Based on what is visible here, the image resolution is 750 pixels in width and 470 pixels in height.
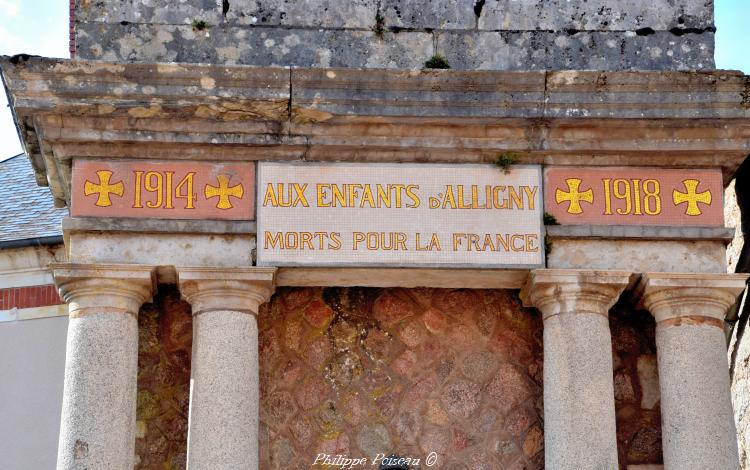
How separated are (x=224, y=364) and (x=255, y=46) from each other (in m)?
2.18

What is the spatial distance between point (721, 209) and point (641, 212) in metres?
0.54

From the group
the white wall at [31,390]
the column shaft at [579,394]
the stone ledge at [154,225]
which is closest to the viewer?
the column shaft at [579,394]

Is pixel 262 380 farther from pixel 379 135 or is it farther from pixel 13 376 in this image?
pixel 13 376

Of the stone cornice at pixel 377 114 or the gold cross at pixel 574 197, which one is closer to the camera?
the stone cornice at pixel 377 114

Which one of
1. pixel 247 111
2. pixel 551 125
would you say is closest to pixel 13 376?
pixel 247 111

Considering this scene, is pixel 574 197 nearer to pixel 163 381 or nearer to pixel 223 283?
pixel 223 283

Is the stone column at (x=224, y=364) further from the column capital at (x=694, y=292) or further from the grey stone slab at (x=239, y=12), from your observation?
the column capital at (x=694, y=292)

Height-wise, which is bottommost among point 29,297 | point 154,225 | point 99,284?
point 99,284

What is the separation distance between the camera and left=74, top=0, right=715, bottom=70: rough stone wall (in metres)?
10.3

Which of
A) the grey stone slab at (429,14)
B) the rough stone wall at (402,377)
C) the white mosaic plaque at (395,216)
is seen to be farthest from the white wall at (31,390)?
the grey stone slab at (429,14)

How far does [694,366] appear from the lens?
9992 mm

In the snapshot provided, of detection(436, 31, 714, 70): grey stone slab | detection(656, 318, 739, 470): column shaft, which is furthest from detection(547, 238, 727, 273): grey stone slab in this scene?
detection(436, 31, 714, 70): grey stone slab

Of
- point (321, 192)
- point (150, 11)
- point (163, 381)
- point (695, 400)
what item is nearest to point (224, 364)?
point (163, 381)

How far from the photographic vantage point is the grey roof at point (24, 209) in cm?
1400
